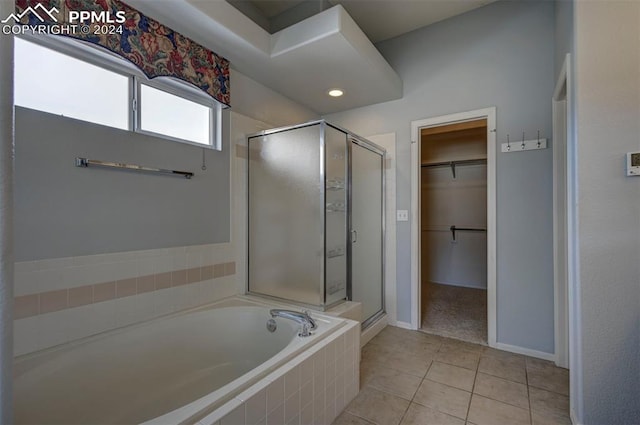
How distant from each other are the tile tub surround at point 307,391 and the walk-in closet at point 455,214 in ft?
7.96

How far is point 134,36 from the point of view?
5.56 ft

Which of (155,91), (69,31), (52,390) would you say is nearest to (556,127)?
(155,91)

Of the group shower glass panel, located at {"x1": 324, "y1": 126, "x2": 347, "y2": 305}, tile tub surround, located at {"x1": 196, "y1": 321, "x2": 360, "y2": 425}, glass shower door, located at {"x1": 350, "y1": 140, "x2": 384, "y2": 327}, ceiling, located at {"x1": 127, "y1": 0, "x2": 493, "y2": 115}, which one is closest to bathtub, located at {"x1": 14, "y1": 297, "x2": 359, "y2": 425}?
tile tub surround, located at {"x1": 196, "y1": 321, "x2": 360, "y2": 425}

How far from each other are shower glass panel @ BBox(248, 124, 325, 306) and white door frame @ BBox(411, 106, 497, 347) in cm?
115

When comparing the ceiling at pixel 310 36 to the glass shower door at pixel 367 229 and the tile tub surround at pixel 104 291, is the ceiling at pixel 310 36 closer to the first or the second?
the glass shower door at pixel 367 229

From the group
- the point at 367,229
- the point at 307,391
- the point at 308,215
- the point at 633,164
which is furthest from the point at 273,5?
the point at 307,391

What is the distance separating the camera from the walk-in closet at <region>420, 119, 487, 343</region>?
4309mm

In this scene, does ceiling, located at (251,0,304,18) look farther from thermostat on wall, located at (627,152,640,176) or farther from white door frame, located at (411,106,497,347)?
thermostat on wall, located at (627,152,640,176)

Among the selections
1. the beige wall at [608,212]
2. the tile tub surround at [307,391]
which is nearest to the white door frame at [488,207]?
the beige wall at [608,212]

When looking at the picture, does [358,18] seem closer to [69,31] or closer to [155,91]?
[155,91]

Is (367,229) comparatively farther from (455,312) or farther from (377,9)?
(377,9)

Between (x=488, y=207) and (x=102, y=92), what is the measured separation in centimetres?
298

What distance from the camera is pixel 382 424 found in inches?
63.8

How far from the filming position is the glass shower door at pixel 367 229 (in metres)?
2.63
